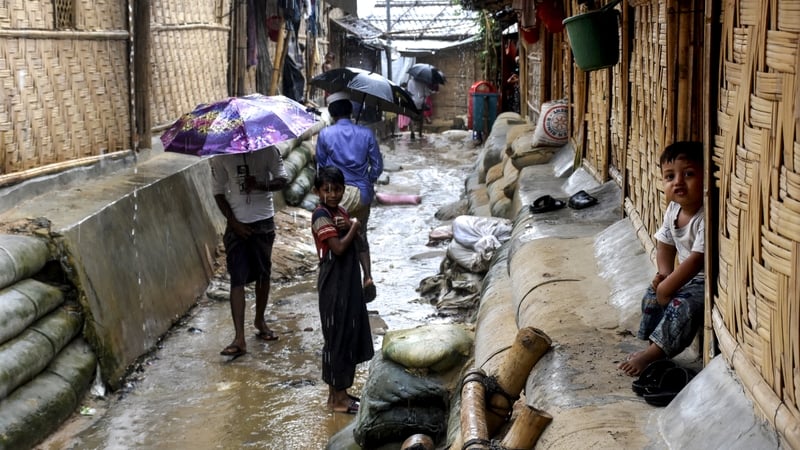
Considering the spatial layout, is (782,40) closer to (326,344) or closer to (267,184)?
(326,344)

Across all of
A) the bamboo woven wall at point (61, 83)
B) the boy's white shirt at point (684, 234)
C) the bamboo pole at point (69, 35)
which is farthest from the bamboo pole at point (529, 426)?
the bamboo pole at point (69, 35)

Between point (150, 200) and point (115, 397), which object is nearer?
point (115, 397)

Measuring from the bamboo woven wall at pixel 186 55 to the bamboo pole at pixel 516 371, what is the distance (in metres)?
6.32

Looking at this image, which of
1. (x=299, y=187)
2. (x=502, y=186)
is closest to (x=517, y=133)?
(x=502, y=186)

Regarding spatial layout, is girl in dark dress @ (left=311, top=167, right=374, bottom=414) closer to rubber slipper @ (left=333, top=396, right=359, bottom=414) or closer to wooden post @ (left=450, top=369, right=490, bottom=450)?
rubber slipper @ (left=333, top=396, right=359, bottom=414)

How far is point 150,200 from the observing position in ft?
25.6

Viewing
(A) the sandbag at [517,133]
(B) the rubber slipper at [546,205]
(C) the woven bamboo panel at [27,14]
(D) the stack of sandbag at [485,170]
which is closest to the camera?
(C) the woven bamboo panel at [27,14]

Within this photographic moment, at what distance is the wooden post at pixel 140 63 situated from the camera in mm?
8922

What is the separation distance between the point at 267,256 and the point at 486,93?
48.7 feet

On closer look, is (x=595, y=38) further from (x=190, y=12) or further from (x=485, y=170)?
(x=485, y=170)

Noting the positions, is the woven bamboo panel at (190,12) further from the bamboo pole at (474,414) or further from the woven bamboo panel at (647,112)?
the bamboo pole at (474,414)

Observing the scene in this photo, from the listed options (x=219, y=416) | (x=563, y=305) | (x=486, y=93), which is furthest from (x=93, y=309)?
(x=486, y=93)

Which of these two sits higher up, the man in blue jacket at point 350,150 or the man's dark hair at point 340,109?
the man's dark hair at point 340,109

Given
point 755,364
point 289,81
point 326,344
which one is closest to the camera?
point 755,364
